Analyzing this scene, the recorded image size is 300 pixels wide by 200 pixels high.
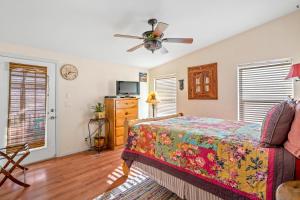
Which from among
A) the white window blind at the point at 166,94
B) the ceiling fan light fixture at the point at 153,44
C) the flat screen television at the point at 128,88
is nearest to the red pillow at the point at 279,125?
the ceiling fan light fixture at the point at 153,44

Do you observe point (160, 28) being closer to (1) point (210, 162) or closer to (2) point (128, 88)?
(1) point (210, 162)

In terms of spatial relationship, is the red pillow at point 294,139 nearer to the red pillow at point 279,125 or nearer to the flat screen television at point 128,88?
the red pillow at point 279,125

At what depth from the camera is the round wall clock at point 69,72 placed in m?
3.45

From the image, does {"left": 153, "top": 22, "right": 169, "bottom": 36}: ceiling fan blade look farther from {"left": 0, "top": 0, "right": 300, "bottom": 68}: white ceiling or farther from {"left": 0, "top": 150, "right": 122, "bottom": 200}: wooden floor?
{"left": 0, "top": 150, "right": 122, "bottom": 200}: wooden floor

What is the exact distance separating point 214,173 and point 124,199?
1149mm

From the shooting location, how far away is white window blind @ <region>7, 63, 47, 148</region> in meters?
2.85

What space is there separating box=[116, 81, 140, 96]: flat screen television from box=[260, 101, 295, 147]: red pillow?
11.2 ft

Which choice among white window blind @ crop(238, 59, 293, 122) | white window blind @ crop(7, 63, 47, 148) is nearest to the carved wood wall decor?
white window blind @ crop(238, 59, 293, 122)

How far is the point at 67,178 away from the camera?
8.22 feet

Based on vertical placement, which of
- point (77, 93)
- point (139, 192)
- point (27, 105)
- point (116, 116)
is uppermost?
point (77, 93)

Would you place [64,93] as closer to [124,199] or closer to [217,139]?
[124,199]

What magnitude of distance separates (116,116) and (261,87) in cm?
309

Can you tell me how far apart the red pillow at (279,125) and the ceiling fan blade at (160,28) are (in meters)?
1.53

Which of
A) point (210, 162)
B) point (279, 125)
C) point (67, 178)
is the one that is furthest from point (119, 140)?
point (279, 125)
